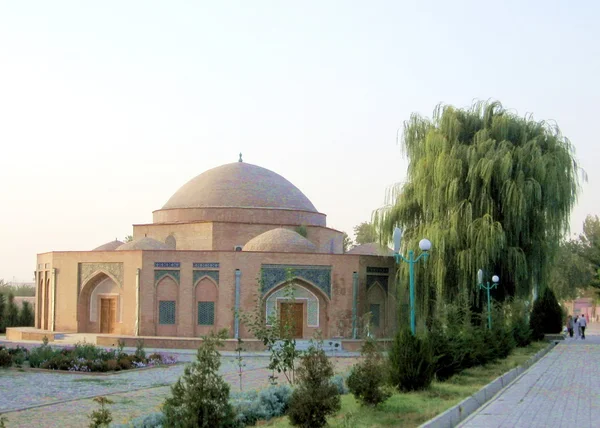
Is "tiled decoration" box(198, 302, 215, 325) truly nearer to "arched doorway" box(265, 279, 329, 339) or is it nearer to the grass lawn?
"arched doorway" box(265, 279, 329, 339)

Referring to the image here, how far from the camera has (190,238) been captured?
1281 inches

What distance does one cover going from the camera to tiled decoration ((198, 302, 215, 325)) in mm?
27484

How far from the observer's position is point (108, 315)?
29.4 metres

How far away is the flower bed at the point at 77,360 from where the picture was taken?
17016 millimetres

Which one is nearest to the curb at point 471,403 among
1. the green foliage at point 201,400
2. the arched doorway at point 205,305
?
the green foliage at point 201,400

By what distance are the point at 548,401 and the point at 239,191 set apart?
946 inches

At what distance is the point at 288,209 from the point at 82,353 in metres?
16.9

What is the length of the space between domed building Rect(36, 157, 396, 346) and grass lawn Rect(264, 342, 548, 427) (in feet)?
43.8

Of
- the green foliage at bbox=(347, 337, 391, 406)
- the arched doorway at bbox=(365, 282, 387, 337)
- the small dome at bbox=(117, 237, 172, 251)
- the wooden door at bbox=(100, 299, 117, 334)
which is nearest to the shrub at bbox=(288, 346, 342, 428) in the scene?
the green foliage at bbox=(347, 337, 391, 406)

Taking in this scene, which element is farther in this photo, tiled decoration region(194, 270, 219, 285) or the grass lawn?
tiled decoration region(194, 270, 219, 285)

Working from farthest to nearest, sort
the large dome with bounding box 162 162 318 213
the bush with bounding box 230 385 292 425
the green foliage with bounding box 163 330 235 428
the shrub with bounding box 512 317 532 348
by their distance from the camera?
the large dome with bounding box 162 162 318 213, the shrub with bounding box 512 317 532 348, the bush with bounding box 230 385 292 425, the green foliage with bounding box 163 330 235 428

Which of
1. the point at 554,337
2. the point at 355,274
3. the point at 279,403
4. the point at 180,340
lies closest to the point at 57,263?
the point at 180,340

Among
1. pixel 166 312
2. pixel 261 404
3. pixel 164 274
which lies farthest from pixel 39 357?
pixel 164 274

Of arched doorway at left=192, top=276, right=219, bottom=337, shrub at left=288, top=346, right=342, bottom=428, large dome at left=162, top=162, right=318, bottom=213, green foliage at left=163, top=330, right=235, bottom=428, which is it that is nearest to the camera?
green foliage at left=163, top=330, right=235, bottom=428
